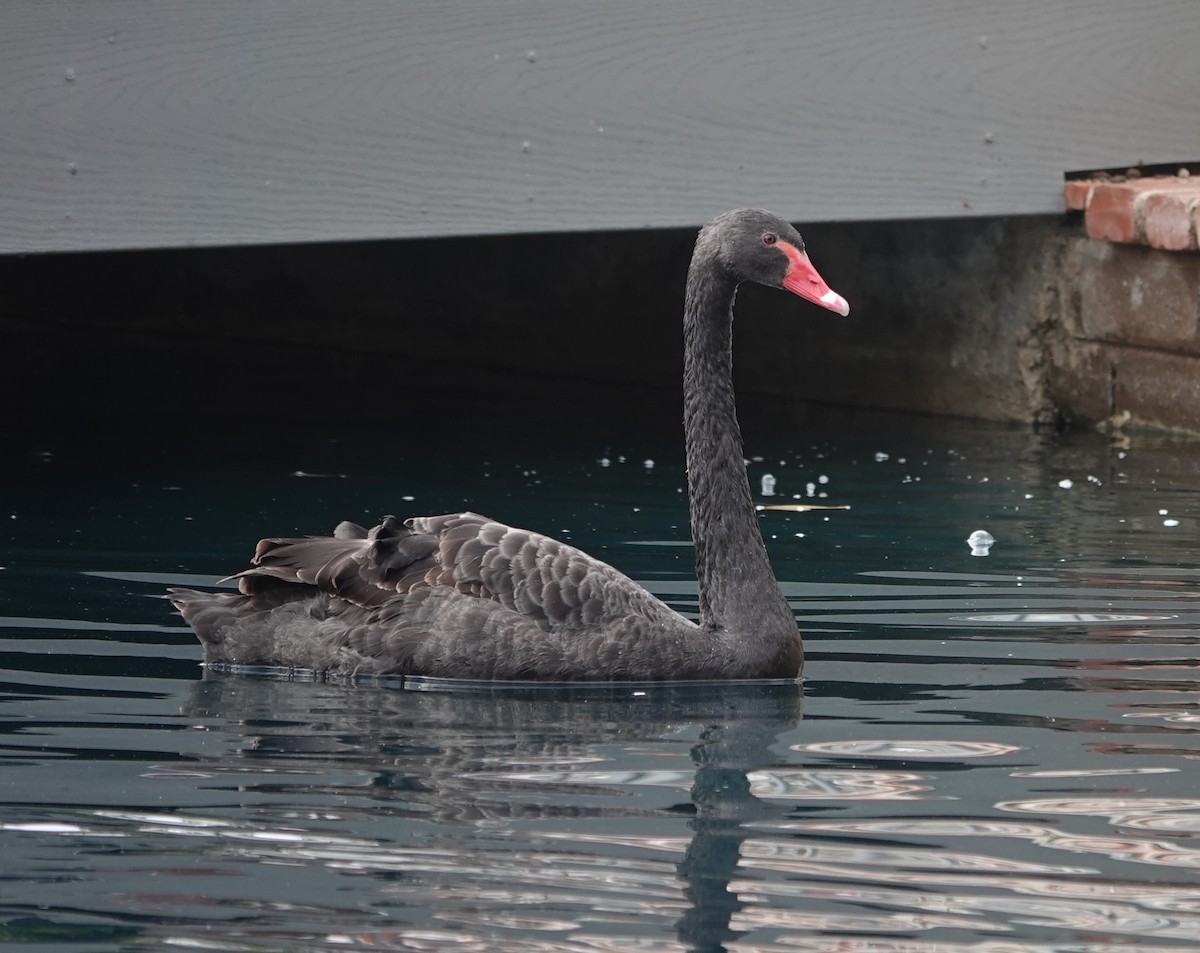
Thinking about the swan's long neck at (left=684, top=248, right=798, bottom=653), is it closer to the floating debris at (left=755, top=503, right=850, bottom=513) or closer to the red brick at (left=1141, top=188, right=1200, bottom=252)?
the floating debris at (left=755, top=503, right=850, bottom=513)

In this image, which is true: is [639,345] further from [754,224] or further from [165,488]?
[754,224]

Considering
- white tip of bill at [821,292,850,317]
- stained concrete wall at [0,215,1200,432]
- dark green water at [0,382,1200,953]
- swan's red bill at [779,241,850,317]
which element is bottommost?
dark green water at [0,382,1200,953]

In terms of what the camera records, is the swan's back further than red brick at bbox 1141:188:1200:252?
No

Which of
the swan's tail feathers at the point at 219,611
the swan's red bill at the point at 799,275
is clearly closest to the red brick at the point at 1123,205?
the swan's red bill at the point at 799,275

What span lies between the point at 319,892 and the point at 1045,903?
1181 millimetres

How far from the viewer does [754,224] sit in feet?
17.0

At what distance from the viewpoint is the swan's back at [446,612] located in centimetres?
490

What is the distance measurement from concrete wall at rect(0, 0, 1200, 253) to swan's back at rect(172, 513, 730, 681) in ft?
10.3

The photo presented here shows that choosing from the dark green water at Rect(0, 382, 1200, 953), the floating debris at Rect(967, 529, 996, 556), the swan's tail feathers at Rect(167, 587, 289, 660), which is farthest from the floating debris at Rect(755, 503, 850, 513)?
the swan's tail feathers at Rect(167, 587, 289, 660)

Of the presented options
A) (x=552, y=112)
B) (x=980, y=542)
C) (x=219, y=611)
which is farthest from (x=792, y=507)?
(x=219, y=611)

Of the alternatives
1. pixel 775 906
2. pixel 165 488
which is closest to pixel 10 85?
pixel 165 488

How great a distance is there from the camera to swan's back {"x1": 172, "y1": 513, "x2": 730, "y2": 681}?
4898 mm

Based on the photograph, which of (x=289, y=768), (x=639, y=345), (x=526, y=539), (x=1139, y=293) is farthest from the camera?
(x=639, y=345)

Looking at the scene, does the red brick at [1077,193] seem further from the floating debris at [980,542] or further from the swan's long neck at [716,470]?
the swan's long neck at [716,470]
